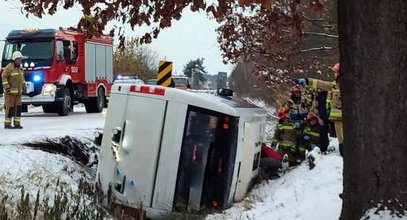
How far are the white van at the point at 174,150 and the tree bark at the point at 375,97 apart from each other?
287 centimetres

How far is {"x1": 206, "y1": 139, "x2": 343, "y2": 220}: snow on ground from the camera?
6203 mm

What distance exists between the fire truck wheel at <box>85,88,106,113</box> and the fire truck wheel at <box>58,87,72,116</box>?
255cm

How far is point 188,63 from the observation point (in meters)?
105

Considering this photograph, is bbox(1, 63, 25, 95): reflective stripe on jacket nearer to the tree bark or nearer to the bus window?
the bus window

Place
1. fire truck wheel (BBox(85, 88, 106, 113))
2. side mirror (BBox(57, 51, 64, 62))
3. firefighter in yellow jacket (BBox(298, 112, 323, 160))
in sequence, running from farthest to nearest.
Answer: fire truck wheel (BBox(85, 88, 106, 113)), side mirror (BBox(57, 51, 64, 62)), firefighter in yellow jacket (BBox(298, 112, 323, 160))

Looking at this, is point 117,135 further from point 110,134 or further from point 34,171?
point 34,171

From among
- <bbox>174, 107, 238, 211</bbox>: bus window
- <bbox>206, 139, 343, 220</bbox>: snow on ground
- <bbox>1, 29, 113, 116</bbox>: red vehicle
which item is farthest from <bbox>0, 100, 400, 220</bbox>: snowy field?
<bbox>1, 29, 113, 116</bbox>: red vehicle

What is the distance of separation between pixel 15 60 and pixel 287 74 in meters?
7.35

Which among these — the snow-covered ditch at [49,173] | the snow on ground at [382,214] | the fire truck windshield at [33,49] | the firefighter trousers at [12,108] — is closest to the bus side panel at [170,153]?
the snow-covered ditch at [49,173]

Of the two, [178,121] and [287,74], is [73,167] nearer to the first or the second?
[178,121]

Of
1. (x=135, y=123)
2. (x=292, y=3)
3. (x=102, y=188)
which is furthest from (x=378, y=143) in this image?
(x=102, y=188)

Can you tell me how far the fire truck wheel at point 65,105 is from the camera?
60.7 feet

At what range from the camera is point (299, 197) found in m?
6.98

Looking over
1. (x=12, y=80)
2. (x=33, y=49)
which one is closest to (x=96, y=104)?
(x=33, y=49)
